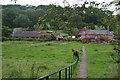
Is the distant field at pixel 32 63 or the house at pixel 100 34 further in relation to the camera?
the distant field at pixel 32 63

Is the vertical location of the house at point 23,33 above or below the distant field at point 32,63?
above

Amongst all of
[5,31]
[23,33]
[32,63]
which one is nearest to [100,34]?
[32,63]

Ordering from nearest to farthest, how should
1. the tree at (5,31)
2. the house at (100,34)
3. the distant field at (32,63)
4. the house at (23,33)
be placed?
the house at (100,34) → the distant field at (32,63) → the tree at (5,31) → the house at (23,33)

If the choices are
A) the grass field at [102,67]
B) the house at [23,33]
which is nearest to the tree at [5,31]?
the house at [23,33]

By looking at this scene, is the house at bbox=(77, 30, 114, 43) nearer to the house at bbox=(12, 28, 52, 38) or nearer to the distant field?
the distant field

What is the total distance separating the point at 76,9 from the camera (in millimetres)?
5047

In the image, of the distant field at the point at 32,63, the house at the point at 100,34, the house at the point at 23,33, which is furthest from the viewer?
the house at the point at 23,33

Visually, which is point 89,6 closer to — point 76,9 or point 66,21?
point 76,9

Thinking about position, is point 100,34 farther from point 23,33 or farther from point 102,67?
point 23,33

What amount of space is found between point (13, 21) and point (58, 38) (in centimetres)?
1340

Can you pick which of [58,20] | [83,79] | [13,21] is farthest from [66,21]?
[13,21]

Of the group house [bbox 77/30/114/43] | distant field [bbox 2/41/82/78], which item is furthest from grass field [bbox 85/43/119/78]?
distant field [bbox 2/41/82/78]

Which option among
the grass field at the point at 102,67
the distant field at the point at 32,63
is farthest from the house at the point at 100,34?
the distant field at the point at 32,63

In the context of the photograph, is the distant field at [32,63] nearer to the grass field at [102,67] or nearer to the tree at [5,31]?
the grass field at [102,67]
